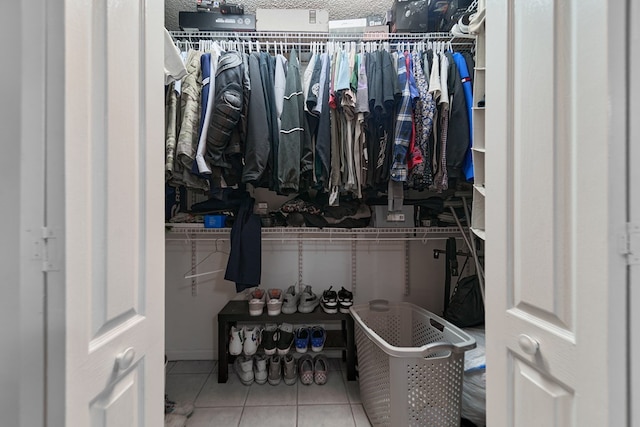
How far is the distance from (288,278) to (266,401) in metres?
0.78

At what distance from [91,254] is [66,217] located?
87 millimetres

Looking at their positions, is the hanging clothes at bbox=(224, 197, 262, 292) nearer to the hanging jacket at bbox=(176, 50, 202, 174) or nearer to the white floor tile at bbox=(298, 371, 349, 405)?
the hanging jacket at bbox=(176, 50, 202, 174)

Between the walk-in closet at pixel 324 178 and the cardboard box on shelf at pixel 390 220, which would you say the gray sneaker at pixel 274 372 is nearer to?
the walk-in closet at pixel 324 178

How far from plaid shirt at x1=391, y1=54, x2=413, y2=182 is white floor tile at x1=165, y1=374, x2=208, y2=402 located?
176cm

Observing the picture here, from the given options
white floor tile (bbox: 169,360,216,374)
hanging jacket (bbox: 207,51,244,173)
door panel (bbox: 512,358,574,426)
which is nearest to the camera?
door panel (bbox: 512,358,574,426)

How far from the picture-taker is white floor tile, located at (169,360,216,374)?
1897 mm

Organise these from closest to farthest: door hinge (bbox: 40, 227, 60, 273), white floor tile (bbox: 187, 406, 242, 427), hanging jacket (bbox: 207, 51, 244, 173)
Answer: door hinge (bbox: 40, 227, 60, 273) < hanging jacket (bbox: 207, 51, 244, 173) < white floor tile (bbox: 187, 406, 242, 427)

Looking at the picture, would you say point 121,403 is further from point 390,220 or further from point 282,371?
point 390,220

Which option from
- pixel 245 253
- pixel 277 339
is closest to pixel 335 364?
pixel 277 339

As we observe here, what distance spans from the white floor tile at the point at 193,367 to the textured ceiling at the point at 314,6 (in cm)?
241

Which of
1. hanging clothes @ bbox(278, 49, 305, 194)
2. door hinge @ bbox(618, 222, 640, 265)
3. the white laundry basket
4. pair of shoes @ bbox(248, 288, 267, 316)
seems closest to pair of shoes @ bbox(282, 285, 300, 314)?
pair of shoes @ bbox(248, 288, 267, 316)

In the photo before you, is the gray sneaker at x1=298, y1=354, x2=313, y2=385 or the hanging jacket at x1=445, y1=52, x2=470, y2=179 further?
the gray sneaker at x1=298, y1=354, x2=313, y2=385

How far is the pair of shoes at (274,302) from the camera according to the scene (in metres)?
1.79

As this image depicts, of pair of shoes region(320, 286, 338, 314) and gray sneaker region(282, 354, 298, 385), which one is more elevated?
pair of shoes region(320, 286, 338, 314)
